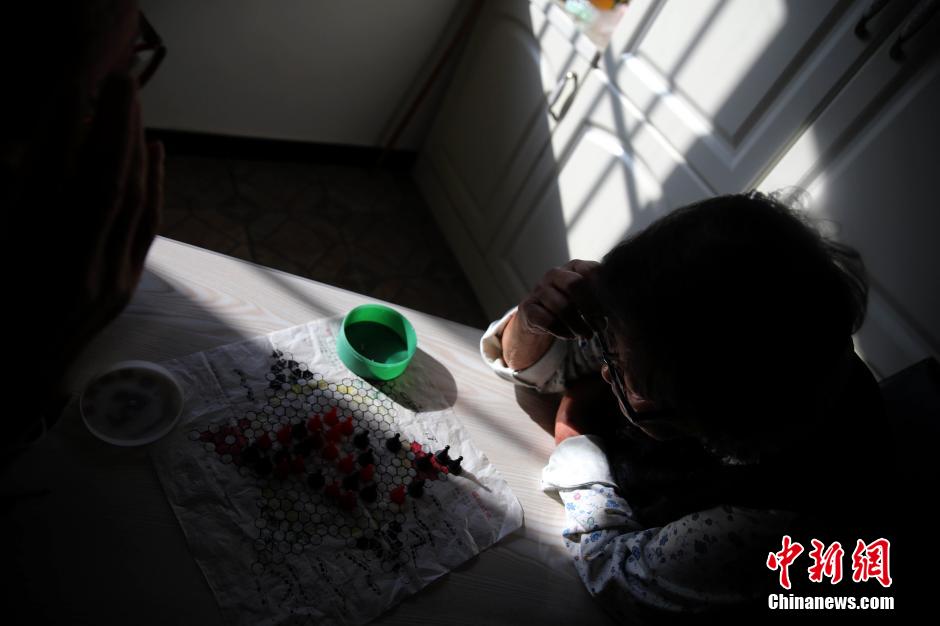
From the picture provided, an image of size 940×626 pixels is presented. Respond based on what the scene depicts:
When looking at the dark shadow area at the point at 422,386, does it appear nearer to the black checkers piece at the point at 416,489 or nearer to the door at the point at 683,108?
the black checkers piece at the point at 416,489

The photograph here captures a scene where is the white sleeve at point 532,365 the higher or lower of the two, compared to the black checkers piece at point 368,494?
higher

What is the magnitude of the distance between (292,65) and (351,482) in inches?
76.7

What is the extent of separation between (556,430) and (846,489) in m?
0.45

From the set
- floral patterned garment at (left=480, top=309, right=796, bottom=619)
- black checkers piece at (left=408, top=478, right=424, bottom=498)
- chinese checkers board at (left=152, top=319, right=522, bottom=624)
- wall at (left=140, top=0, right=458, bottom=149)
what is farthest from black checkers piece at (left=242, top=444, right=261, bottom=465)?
wall at (left=140, top=0, right=458, bottom=149)

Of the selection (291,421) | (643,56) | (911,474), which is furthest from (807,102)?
(291,421)

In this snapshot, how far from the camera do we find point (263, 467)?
817 millimetres

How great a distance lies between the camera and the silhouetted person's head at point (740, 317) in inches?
28.5

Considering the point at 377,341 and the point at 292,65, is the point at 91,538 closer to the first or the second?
the point at 377,341

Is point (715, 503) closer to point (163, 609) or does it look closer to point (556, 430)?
point (556, 430)

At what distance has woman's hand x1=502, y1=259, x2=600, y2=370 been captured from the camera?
40.3 inches

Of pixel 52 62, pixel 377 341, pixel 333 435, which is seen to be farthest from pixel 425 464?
pixel 52 62

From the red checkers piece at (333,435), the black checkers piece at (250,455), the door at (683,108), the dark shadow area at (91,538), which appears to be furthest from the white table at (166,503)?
the door at (683,108)

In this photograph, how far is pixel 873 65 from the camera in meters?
1.30

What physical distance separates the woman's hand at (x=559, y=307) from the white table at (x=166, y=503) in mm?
125
